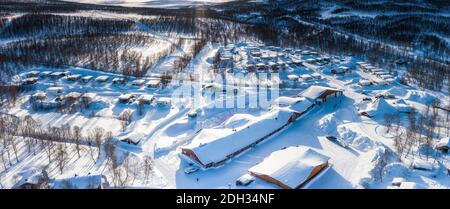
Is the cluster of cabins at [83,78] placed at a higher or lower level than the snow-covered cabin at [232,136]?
higher

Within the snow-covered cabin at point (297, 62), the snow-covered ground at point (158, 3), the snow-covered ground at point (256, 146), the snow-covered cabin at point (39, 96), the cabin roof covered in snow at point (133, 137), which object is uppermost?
the snow-covered ground at point (158, 3)

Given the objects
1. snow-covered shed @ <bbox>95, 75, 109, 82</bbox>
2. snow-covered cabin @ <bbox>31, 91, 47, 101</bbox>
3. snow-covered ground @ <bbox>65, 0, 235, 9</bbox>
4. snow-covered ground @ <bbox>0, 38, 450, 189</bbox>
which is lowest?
snow-covered ground @ <bbox>0, 38, 450, 189</bbox>

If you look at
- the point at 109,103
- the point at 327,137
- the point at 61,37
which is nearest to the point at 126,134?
the point at 109,103

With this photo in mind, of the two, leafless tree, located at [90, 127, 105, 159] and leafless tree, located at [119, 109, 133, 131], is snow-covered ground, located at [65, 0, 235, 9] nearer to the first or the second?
leafless tree, located at [119, 109, 133, 131]

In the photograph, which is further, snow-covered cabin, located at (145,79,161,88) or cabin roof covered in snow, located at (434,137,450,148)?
snow-covered cabin, located at (145,79,161,88)

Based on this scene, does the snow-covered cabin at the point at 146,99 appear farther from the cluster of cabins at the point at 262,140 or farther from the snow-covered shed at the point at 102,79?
the cluster of cabins at the point at 262,140

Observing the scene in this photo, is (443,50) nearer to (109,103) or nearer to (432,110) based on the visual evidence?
(432,110)

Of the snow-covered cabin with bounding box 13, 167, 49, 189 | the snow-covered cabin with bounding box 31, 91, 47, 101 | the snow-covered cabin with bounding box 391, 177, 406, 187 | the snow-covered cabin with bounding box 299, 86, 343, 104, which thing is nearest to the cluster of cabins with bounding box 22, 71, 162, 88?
the snow-covered cabin with bounding box 31, 91, 47, 101

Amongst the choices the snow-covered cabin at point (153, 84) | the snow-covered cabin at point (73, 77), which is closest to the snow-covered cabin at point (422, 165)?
the snow-covered cabin at point (153, 84)

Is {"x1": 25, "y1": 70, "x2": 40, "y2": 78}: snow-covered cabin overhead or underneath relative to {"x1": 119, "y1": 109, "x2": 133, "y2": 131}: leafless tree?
overhead
